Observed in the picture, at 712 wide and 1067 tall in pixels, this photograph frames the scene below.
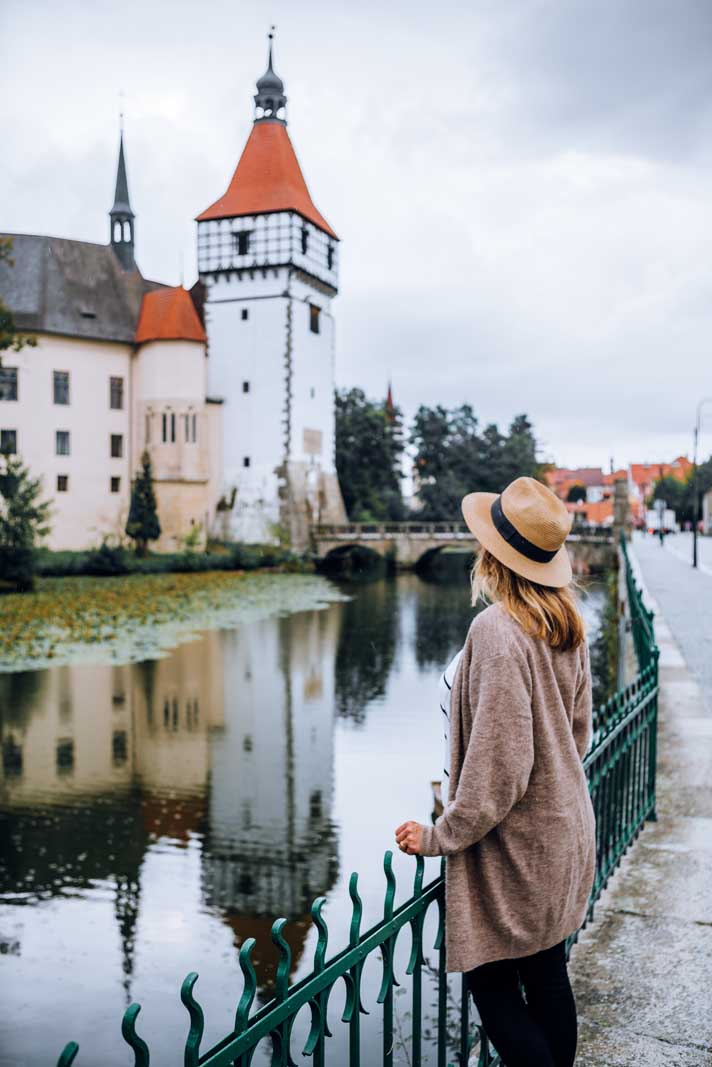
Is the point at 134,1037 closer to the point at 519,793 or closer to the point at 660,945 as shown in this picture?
the point at 519,793

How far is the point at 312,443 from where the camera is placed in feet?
153

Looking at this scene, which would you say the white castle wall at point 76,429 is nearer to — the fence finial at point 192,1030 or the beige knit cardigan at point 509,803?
the beige knit cardigan at point 509,803

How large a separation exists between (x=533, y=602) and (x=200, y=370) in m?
42.8

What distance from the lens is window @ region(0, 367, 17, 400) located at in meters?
40.9

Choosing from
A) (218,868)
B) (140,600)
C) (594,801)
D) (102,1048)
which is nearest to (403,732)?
(218,868)

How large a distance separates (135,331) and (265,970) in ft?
131

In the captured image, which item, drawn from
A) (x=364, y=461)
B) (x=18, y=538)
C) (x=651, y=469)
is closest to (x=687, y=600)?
(x=18, y=538)

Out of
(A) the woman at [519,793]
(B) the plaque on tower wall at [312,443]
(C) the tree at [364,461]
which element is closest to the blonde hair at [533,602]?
(A) the woman at [519,793]

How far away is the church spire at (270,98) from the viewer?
157ft

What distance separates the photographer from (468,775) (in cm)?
199

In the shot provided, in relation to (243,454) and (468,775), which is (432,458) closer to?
(243,454)

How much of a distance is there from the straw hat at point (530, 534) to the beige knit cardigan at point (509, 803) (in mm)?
149

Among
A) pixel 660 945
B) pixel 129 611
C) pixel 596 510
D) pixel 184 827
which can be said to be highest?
pixel 596 510

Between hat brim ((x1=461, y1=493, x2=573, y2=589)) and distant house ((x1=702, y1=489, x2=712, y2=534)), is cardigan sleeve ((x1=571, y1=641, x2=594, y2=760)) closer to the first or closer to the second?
hat brim ((x1=461, y1=493, x2=573, y2=589))
